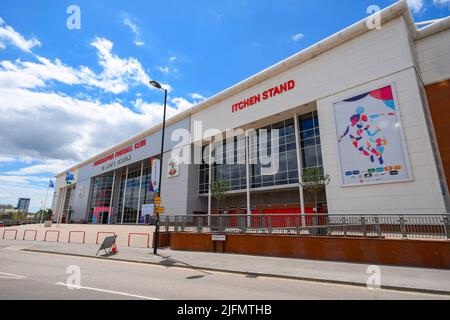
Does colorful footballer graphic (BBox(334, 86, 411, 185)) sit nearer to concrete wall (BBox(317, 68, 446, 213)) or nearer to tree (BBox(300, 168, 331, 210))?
concrete wall (BBox(317, 68, 446, 213))

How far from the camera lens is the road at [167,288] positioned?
21.3 ft

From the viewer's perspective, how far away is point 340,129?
21797mm

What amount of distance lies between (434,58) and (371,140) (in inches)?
365

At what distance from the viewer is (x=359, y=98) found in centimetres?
2109

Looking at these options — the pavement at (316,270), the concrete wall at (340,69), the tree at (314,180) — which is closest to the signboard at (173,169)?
the concrete wall at (340,69)

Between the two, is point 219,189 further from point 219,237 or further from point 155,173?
point 155,173

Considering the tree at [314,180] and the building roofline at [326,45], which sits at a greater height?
the building roofline at [326,45]

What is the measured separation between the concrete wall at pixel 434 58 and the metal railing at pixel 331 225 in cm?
1500

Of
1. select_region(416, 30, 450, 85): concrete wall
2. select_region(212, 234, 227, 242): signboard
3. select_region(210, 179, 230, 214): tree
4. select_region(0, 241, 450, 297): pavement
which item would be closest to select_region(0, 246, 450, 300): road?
select_region(0, 241, 450, 297): pavement

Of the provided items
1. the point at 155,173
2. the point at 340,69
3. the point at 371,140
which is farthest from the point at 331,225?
the point at 155,173

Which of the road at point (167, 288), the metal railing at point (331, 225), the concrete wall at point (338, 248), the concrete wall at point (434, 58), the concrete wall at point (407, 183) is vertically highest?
the concrete wall at point (434, 58)

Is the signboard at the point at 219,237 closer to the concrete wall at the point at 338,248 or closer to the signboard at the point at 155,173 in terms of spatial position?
the concrete wall at the point at 338,248
